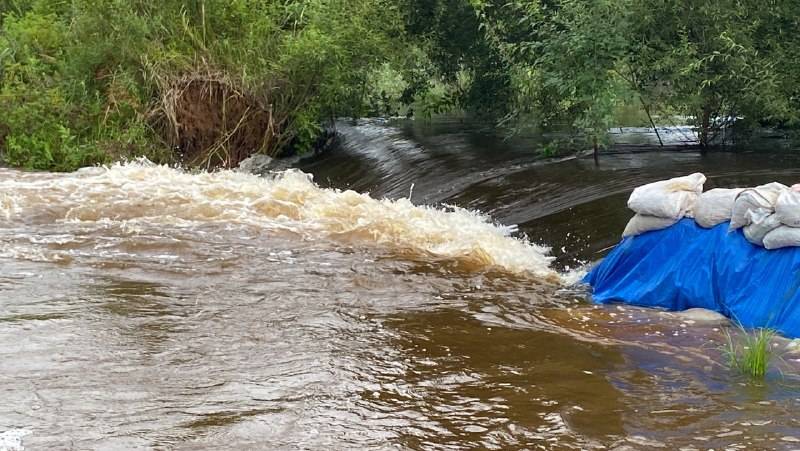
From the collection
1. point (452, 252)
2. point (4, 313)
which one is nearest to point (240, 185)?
point (452, 252)

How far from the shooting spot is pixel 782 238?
18.6 ft

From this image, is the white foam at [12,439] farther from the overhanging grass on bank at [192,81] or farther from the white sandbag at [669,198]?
the overhanging grass on bank at [192,81]

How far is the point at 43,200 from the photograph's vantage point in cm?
991

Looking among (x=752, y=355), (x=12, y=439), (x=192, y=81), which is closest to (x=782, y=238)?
(x=752, y=355)

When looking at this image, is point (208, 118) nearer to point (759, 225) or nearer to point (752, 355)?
point (759, 225)

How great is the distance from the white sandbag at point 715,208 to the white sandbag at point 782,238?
0.42 meters

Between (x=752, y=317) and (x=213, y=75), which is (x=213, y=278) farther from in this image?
(x=213, y=75)

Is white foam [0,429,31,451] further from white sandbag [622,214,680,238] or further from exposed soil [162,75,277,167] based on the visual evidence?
exposed soil [162,75,277,167]

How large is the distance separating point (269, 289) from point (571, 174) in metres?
4.93

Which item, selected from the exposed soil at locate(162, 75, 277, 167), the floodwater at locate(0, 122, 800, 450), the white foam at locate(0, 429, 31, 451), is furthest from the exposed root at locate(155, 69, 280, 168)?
the white foam at locate(0, 429, 31, 451)

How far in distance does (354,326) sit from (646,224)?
94.0 inches

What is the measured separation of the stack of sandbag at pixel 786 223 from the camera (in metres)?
5.61

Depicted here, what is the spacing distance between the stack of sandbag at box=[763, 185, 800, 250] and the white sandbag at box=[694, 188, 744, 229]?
409 mm

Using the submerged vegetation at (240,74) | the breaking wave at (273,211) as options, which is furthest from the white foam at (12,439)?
the submerged vegetation at (240,74)
